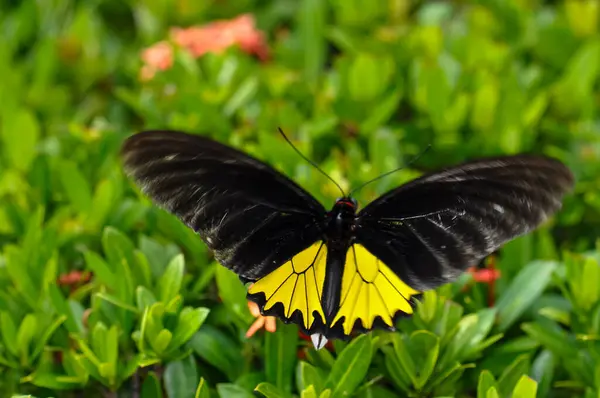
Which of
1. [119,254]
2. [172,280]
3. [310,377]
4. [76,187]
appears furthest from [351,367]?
[76,187]

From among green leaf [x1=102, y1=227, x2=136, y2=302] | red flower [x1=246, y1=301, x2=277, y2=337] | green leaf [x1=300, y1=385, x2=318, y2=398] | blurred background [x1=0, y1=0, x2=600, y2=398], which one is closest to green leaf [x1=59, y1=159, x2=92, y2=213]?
blurred background [x1=0, y1=0, x2=600, y2=398]

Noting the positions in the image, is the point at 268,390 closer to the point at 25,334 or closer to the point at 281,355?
the point at 281,355

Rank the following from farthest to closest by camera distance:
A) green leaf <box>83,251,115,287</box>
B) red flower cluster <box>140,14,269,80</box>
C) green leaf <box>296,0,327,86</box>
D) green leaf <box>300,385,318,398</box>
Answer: green leaf <box>296,0,327,86</box>
red flower cluster <box>140,14,269,80</box>
green leaf <box>83,251,115,287</box>
green leaf <box>300,385,318,398</box>

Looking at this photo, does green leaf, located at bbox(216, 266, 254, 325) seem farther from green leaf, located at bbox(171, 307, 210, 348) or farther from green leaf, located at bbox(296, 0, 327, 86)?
green leaf, located at bbox(296, 0, 327, 86)

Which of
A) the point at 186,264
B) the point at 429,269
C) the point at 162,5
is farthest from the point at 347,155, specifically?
the point at 162,5

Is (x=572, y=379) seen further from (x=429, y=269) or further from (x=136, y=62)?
(x=136, y=62)

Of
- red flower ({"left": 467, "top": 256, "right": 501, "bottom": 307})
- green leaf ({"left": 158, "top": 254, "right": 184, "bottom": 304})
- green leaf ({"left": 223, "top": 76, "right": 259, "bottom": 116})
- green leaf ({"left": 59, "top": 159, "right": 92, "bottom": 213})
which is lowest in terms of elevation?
green leaf ({"left": 158, "top": 254, "right": 184, "bottom": 304})

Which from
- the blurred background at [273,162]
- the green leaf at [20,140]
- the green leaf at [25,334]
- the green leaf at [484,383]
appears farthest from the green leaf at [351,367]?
the green leaf at [20,140]
